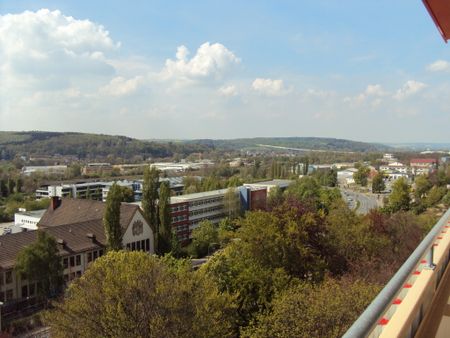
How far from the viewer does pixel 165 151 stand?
146 m

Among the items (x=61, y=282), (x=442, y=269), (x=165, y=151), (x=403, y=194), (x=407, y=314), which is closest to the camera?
(x=407, y=314)

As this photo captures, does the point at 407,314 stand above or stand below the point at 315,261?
above

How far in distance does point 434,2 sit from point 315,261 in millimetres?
11296

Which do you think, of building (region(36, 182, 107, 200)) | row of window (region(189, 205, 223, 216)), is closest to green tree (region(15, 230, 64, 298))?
row of window (region(189, 205, 223, 216))

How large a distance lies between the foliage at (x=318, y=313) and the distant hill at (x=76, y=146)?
113866 mm

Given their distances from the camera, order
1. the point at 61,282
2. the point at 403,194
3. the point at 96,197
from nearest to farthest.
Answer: the point at 61,282, the point at 403,194, the point at 96,197

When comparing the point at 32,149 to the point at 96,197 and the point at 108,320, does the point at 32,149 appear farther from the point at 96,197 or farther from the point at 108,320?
the point at 108,320

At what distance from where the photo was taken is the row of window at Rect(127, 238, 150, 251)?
970 inches

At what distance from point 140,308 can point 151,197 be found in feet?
52.9

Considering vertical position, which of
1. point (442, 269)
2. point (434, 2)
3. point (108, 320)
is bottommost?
point (108, 320)

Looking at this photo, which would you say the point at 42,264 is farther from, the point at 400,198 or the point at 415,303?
the point at 400,198

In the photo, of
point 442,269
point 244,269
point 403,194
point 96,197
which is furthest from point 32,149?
point 442,269

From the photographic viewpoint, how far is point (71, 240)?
22688 millimetres

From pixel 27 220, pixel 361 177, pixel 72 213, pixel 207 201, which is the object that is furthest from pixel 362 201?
pixel 27 220
